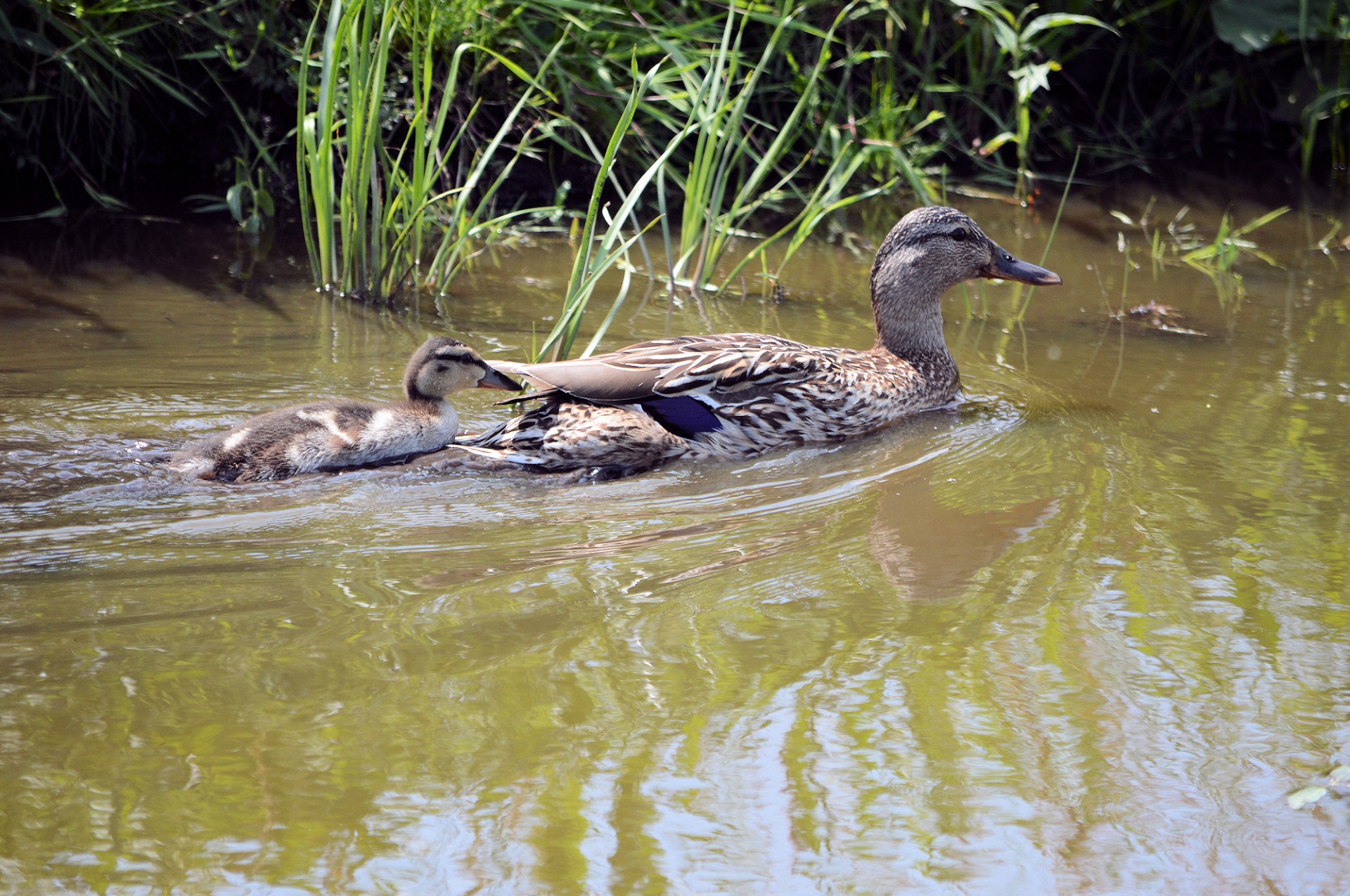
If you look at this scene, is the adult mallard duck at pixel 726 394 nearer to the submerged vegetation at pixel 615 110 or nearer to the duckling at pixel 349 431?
the duckling at pixel 349 431

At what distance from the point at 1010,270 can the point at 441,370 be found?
238 centimetres

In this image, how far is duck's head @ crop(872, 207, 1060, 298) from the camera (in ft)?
16.9

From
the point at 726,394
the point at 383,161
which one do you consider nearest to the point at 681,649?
the point at 726,394

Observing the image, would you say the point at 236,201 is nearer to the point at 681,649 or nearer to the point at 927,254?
the point at 927,254

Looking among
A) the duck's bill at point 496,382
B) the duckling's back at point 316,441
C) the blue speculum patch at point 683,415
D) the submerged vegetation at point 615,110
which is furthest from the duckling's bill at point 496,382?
the blue speculum patch at point 683,415

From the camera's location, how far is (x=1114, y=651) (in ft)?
9.70

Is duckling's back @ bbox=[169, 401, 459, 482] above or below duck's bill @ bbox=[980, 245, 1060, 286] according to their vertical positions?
below

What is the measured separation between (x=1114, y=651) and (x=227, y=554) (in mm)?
2181

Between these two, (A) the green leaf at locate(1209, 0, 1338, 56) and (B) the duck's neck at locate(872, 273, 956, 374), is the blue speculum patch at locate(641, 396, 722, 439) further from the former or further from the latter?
(A) the green leaf at locate(1209, 0, 1338, 56)

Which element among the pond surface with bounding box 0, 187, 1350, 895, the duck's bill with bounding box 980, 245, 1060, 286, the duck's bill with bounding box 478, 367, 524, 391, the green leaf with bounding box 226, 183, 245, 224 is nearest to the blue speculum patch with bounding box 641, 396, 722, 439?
the pond surface with bounding box 0, 187, 1350, 895

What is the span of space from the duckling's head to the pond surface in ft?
1.22

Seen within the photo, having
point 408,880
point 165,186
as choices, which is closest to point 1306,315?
point 408,880

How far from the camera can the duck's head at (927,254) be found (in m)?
5.16

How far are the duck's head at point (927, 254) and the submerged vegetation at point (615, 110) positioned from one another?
66 cm
